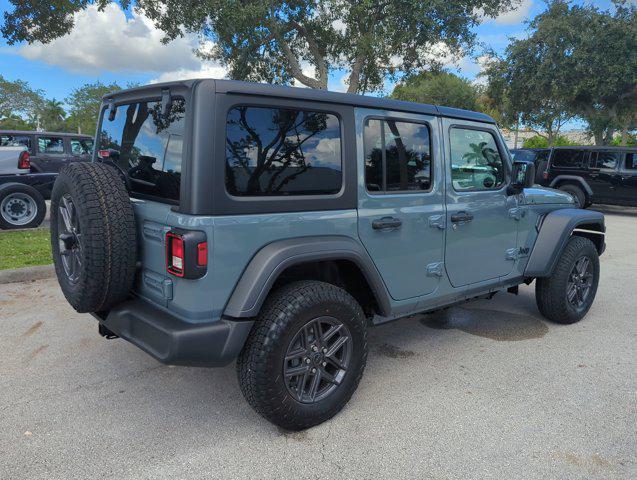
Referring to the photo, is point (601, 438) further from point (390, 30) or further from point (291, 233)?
point (390, 30)

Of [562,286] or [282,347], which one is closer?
[282,347]

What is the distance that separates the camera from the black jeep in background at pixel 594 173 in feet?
41.1

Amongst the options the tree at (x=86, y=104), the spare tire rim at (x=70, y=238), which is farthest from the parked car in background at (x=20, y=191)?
the tree at (x=86, y=104)

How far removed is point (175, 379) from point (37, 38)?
1296cm

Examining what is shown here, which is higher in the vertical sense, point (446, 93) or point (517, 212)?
point (446, 93)

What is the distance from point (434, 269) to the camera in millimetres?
3359

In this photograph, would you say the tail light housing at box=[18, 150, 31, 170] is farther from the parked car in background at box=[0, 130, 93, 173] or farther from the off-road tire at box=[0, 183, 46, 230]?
the parked car in background at box=[0, 130, 93, 173]

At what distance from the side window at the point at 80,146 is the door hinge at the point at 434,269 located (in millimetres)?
10184

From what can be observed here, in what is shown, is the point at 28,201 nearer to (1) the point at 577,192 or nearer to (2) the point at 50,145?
(2) the point at 50,145

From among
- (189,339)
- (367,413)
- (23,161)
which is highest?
(23,161)

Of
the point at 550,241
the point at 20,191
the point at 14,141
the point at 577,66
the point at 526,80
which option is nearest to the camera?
the point at 550,241

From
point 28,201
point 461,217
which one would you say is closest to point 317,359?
point 461,217

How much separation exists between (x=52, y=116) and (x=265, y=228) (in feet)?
278

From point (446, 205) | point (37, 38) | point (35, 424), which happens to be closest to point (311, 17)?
point (37, 38)
